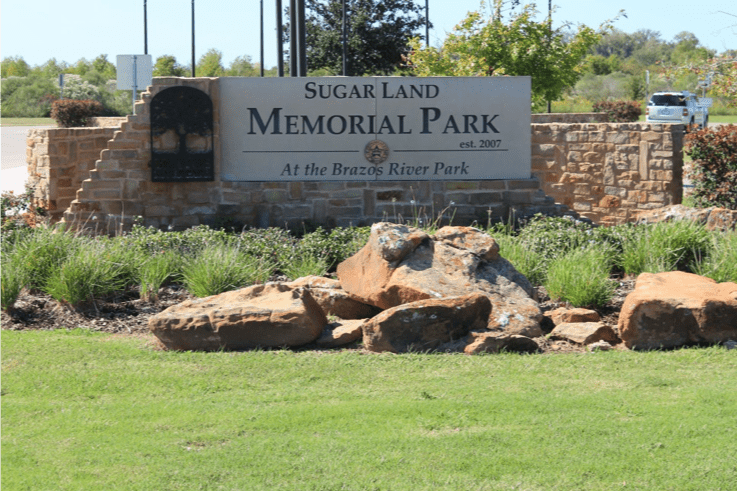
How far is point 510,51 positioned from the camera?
678 inches

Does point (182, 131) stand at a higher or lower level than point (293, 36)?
lower

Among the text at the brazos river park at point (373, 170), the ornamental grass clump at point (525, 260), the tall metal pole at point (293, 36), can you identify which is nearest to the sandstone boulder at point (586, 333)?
the ornamental grass clump at point (525, 260)

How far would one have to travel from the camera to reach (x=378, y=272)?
7.03m

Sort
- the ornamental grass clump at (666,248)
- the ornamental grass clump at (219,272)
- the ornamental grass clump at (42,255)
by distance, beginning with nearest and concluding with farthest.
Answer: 1. the ornamental grass clump at (219,272)
2. the ornamental grass clump at (42,255)
3. the ornamental grass clump at (666,248)

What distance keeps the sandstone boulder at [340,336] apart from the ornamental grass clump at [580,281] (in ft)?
6.41

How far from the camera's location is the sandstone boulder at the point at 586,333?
21.9ft

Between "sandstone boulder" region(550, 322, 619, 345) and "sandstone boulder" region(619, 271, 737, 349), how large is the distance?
0.15 meters

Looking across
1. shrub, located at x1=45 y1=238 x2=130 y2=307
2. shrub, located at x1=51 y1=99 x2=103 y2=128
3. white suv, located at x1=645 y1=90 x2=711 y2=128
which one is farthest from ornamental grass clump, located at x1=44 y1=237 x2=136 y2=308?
white suv, located at x1=645 y1=90 x2=711 y2=128

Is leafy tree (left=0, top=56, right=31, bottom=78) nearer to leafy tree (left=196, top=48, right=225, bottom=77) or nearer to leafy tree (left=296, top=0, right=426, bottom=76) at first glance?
leafy tree (left=196, top=48, right=225, bottom=77)

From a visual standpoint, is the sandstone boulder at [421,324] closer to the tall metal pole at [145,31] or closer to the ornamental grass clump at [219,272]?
the ornamental grass clump at [219,272]

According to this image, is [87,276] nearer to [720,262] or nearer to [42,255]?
[42,255]

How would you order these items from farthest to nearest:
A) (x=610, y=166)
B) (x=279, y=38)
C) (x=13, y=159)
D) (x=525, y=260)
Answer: (x=13, y=159) < (x=279, y=38) < (x=610, y=166) < (x=525, y=260)

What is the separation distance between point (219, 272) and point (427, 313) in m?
2.33

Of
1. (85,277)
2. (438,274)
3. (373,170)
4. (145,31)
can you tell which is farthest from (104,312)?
(145,31)
